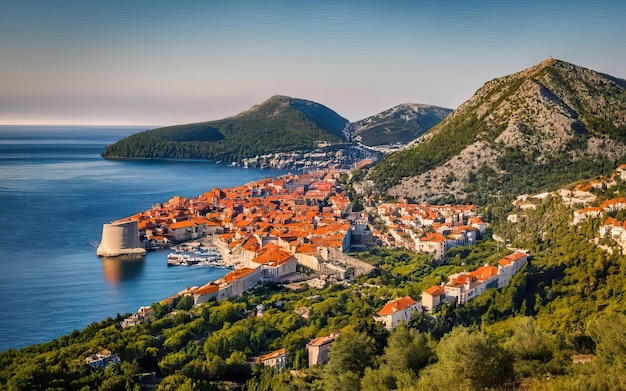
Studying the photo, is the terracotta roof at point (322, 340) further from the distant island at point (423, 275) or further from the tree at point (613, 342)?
the tree at point (613, 342)

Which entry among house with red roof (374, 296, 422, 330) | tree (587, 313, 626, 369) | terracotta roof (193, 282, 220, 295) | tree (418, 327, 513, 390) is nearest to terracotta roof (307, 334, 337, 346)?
house with red roof (374, 296, 422, 330)

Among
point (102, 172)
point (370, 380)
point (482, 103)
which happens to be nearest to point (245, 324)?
point (370, 380)

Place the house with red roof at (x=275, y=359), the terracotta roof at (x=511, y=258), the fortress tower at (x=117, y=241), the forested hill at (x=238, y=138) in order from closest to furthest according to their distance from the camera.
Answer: the house with red roof at (x=275, y=359)
the terracotta roof at (x=511, y=258)
the fortress tower at (x=117, y=241)
the forested hill at (x=238, y=138)

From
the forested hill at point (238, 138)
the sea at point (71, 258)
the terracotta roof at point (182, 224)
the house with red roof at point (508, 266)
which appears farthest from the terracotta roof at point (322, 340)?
the forested hill at point (238, 138)

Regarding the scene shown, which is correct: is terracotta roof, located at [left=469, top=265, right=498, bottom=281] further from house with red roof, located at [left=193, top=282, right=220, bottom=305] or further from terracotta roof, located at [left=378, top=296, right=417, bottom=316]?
house with red roof, located at [left=193, top=282, right=220, bottom=305]

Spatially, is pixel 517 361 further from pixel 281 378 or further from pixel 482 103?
pixel 482 103

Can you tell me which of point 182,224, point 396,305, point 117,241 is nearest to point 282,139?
point 182,224
